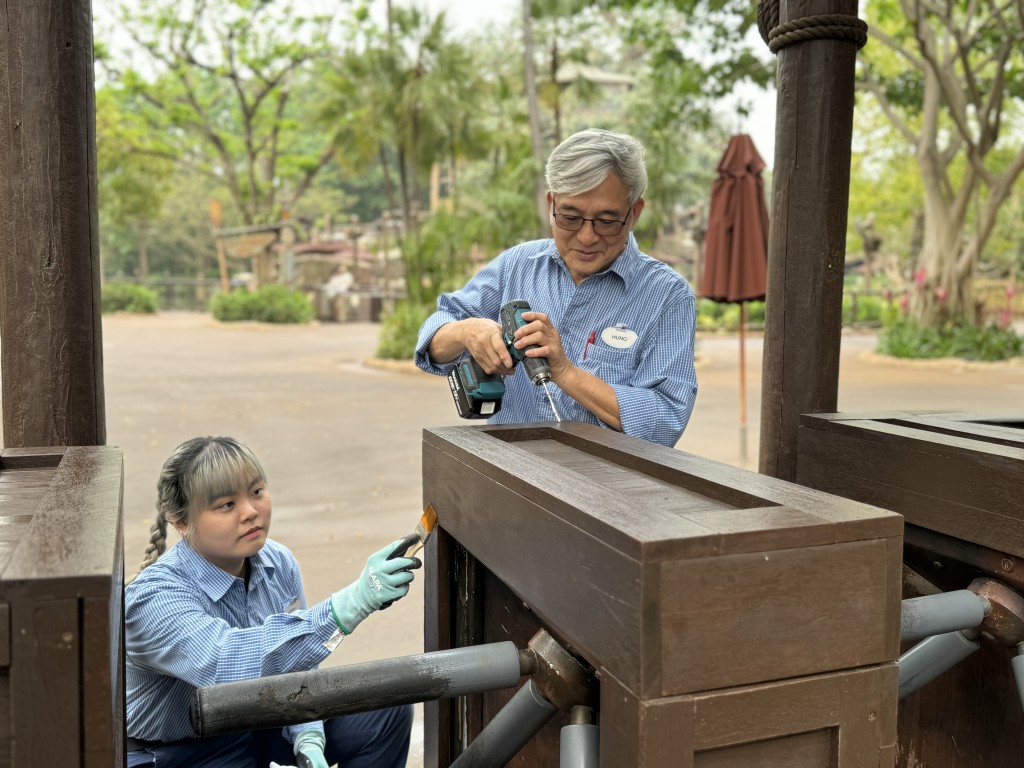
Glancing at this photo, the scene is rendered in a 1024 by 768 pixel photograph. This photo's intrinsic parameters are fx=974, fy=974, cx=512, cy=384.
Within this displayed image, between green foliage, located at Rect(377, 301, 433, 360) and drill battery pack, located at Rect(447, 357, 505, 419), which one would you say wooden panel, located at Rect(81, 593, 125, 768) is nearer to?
drill battery pack, located at Rect(447, 357, 505, 419)

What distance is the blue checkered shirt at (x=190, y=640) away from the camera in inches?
66.1

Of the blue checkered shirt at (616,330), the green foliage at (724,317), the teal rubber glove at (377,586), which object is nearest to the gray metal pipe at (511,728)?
the teal rubber glove at (377,586)

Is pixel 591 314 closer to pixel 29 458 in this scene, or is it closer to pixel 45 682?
pixel 29 458

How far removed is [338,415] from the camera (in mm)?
9570

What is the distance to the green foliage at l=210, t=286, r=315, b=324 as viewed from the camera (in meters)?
22.5

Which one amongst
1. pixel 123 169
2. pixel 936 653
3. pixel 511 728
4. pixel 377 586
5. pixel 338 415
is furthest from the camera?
pixel 123 169

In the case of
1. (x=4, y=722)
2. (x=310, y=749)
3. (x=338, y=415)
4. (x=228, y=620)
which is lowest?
(x=338, y=415)

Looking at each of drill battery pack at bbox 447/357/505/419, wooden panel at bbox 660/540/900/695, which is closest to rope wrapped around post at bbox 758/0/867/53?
drill battery pack at bbox 447/357/505/419

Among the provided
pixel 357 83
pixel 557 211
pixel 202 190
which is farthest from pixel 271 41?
pixel 557 211

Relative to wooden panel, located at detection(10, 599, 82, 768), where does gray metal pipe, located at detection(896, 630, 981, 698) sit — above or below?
below

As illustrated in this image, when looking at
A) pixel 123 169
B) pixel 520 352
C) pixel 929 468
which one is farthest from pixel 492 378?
pixel 123 169

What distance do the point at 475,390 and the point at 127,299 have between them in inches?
1028

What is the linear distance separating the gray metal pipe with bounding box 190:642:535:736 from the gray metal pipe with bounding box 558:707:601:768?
0.38ft

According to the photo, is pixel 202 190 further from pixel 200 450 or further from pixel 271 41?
pixel 200 450
